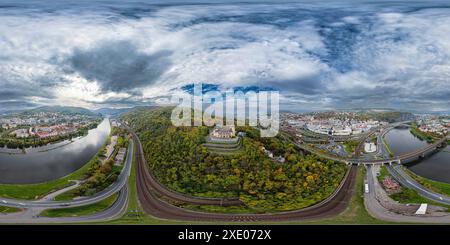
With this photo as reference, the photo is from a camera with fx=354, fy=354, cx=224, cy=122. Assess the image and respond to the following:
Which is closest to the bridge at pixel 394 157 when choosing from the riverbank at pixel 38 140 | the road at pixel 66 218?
the road at pixel 66 218

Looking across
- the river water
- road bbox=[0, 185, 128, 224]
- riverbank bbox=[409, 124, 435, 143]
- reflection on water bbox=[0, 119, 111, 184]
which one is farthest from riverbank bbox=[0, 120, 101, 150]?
riverbank bbox=[409, 124, 435, 143]

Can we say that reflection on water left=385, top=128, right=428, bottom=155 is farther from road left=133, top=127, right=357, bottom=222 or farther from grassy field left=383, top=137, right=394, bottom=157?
road left=133, top=127, right=357, bottom=222

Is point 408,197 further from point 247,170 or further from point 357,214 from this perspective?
point 247,170

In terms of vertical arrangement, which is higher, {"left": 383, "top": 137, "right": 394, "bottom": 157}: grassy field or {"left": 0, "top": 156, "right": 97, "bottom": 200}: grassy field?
{"left": 383, "top": 137, "right": 394, "bottom": 157}: grassy field

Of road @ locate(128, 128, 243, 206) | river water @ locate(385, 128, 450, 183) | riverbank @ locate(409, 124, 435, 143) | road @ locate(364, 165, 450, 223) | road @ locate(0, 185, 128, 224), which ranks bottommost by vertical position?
road @ locate(0, 185, 128, 224)

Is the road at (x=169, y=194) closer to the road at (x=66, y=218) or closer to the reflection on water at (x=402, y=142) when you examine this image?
the road at (x=66, y=218)

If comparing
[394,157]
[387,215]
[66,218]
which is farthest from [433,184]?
[66,218]

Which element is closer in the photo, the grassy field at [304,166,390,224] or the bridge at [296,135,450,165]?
the grassy field at [304,166,390,224]
